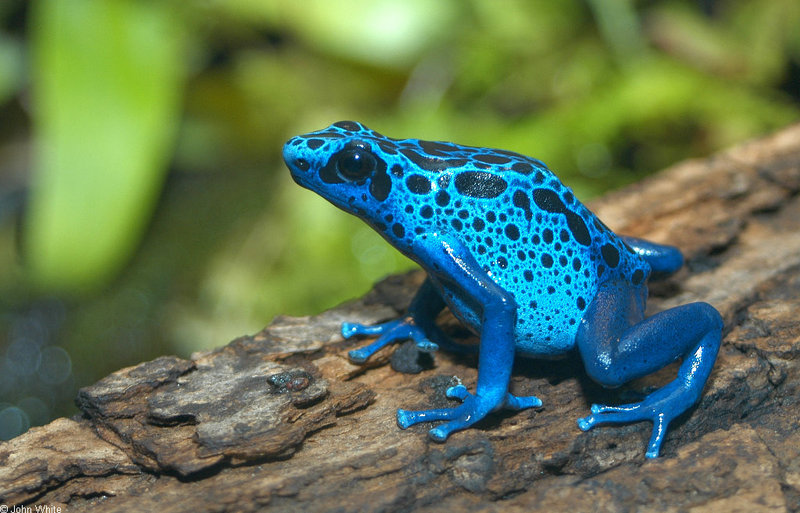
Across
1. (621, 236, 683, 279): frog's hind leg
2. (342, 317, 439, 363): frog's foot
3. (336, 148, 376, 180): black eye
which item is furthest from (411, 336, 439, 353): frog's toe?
(621, 236, 683, 279): frog's hind leg

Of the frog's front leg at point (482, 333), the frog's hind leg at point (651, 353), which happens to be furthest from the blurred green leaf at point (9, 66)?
the frog's hind leg at point (651, 353)

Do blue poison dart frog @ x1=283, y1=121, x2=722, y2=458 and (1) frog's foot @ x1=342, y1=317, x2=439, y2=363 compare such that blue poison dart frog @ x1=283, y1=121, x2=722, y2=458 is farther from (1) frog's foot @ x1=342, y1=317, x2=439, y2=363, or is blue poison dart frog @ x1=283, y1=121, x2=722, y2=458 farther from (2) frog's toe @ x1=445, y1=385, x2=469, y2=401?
(1) frog's foot @ x1=342, y1=317, x2=439, y2=363

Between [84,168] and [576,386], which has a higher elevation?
[84,168]

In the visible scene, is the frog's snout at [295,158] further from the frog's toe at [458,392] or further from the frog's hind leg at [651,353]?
the frog's hind leg at [651,353]

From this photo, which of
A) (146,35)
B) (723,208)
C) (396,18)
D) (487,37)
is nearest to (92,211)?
(146,35)

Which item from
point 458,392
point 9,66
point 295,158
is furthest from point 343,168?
point 9,66

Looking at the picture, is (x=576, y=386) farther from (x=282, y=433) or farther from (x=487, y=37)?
(x=487, y=37)

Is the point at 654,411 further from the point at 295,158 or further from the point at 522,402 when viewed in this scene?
the point at 295,158
